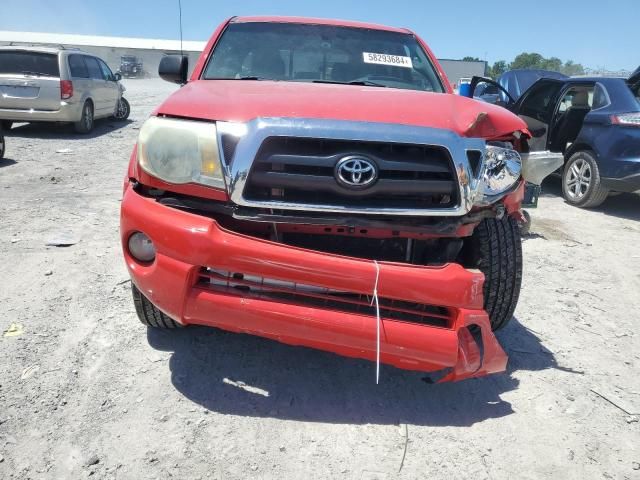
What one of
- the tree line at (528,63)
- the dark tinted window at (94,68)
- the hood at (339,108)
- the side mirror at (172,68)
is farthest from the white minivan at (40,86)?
the tree line at (528,63)

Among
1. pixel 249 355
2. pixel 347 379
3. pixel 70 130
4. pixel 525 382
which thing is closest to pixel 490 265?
pixel 525 382

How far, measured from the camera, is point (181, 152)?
7.57ft

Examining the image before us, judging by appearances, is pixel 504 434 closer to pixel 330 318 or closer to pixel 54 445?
pixel 330 318

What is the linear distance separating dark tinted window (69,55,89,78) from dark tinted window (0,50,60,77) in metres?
0.35

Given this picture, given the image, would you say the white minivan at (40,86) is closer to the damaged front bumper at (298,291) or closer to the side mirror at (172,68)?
the side mirror at (172,68)

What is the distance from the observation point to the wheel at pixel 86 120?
10547 millimetres

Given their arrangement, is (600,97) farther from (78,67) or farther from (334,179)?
(78,67)

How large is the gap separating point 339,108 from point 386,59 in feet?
4.83

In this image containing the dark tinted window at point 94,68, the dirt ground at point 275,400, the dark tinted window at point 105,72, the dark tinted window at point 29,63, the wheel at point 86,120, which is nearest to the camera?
the dirt ground at point 275,400

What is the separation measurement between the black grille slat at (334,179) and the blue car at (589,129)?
3855 mm

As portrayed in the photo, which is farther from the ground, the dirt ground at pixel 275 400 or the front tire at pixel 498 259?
the front tire at pixel 498 259

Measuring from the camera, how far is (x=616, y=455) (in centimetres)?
229

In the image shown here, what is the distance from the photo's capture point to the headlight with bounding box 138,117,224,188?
227 centimetres

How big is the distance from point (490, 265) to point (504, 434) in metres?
0.82
